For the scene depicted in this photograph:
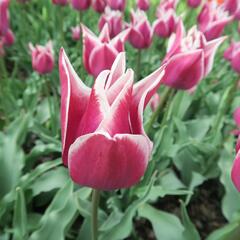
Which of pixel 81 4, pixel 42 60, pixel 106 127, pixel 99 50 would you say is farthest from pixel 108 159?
pixel 81 4

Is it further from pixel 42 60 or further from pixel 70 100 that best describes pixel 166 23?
pixel 70 100

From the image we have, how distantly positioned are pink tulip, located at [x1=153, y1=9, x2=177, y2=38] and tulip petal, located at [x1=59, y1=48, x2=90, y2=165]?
1.13m

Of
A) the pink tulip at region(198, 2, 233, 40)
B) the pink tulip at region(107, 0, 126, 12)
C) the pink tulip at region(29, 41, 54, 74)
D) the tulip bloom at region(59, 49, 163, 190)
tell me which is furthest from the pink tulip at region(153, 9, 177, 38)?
the tulip bloom at region(59, 49, 163, 190)

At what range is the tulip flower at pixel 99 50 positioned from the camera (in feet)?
3.93

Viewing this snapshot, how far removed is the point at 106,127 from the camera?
0.64 meters

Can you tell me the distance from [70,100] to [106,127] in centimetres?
9

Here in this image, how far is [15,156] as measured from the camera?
1.48 metres

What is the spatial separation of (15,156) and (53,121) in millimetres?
281

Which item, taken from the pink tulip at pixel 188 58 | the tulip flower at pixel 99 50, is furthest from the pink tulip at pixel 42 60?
the pink tulip at pixel 188 58

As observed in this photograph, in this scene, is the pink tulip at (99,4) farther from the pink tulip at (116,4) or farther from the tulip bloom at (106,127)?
the tulip bloom at (106,127)

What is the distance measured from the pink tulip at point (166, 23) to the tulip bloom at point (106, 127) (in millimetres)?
1089

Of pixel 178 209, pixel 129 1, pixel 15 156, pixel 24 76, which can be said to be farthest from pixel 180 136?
pixel 129 1

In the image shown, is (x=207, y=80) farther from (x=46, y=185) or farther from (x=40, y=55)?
(x=46, y=185)

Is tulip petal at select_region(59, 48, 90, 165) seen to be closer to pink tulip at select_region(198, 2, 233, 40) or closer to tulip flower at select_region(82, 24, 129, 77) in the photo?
tulip flower at select_region(82, 24, 129, 77)
